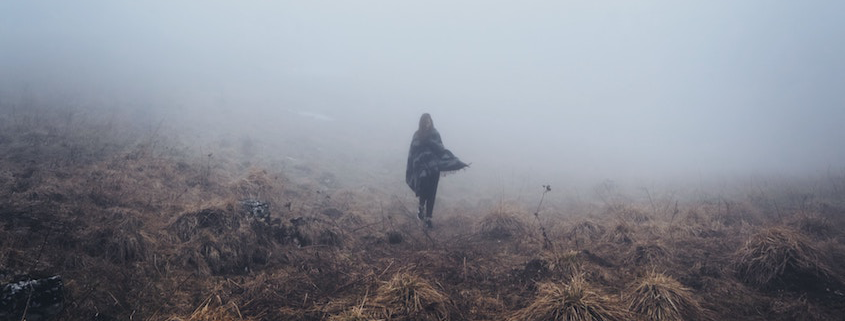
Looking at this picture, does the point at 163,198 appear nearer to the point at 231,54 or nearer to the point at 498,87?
the point at 231,54

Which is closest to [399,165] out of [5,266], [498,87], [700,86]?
[5,266]

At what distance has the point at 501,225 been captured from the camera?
9172mm

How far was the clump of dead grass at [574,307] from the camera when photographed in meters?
4.32

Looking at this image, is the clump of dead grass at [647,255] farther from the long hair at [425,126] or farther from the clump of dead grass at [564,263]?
the long hair at [425,126]

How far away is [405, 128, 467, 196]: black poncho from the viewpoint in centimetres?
1018

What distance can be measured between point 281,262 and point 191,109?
24.8 meters

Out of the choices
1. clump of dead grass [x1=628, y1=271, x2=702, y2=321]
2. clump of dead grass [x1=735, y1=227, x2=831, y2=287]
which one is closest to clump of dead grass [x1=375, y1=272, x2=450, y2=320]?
clump of dead grass [x1=628, y1=271, x2=702, y2=321]

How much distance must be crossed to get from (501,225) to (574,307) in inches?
189

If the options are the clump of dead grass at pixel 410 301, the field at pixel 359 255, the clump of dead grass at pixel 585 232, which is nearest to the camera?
the clump of dead grass at pixel 410 301

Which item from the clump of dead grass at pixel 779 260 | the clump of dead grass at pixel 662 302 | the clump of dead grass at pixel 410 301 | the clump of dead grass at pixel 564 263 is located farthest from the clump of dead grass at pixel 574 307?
the clump of dead grass at pixel 779 260

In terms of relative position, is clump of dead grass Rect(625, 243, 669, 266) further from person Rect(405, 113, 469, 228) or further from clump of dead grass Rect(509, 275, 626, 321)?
person Rect(405, 113, 469, 228)

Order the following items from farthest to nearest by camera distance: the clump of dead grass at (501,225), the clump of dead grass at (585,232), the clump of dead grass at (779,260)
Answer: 1. the clump of dead grass at (501,225)
2. the clump of dead grass at (585,232)
3. the clump of dead grass at (779,260)

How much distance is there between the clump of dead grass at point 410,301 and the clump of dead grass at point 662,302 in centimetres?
244

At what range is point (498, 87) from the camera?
73.8m
